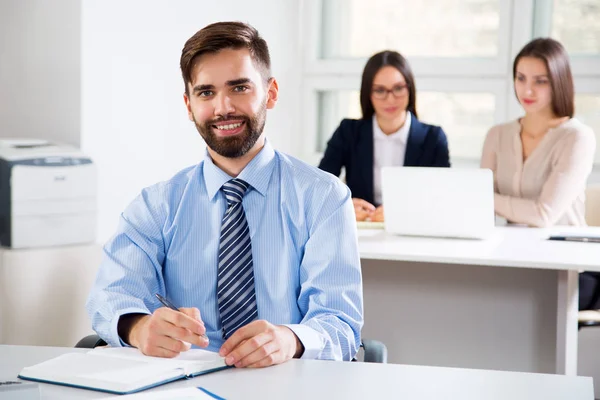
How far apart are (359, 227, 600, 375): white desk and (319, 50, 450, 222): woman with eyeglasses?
0.67 m

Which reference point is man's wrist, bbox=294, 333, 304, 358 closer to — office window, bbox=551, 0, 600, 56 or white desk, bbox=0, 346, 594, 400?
white desk, bbox=0, 346, 594, 400

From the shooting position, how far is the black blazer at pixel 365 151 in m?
3.81

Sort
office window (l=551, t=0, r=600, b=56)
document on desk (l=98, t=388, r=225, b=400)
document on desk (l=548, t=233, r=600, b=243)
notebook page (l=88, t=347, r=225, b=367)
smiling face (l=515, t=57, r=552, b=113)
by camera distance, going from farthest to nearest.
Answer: office window (l=551, t=0, r=600, b=56), smiling face (l=515, t=57, r=552, b=113), document on desk (l=548, t=233, r=600, b=243), notebook page (l=88, t=347, r=225, b=367), document on desk (l=98, t=388, r=225, b=400)

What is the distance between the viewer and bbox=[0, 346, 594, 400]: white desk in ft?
4.28

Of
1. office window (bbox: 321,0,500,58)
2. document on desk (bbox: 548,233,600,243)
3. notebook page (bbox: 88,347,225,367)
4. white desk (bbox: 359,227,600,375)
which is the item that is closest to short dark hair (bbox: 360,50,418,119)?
white desk (bbox: 359,227,600,375)

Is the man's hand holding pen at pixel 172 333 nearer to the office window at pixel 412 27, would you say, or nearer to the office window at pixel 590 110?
the office window at pixel 590 110

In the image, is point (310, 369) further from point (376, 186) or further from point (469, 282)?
point (376, 186)

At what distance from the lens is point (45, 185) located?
3238 millimetres

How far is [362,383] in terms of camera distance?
1368 mm

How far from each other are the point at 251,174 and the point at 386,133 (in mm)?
2070

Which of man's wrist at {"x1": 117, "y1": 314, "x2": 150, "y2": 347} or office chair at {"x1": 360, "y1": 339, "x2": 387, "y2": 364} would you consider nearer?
man's wrist at {"x1": 117, "y1": 314, "x2": 150, "y2": 347}

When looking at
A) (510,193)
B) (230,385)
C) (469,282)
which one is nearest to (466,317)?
(469,282)

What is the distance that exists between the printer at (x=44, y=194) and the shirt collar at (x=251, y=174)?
4.98 ft

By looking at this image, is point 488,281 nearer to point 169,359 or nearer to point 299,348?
point 299,348
